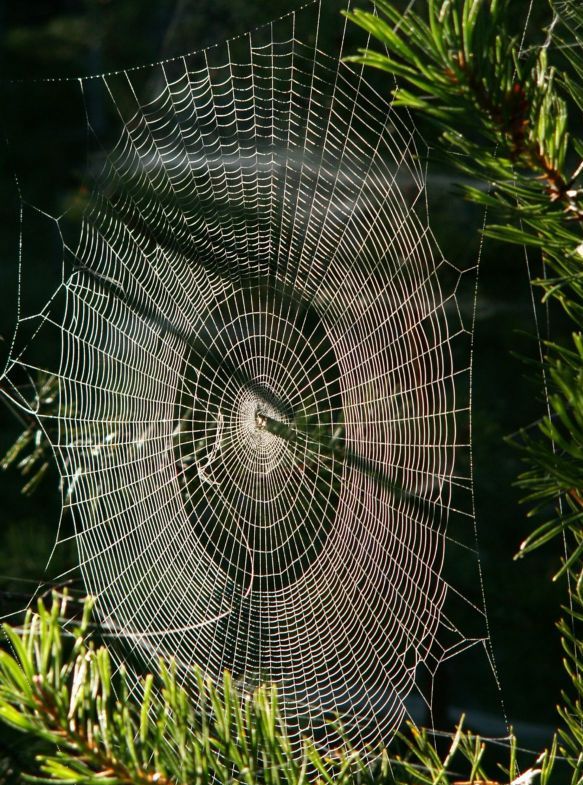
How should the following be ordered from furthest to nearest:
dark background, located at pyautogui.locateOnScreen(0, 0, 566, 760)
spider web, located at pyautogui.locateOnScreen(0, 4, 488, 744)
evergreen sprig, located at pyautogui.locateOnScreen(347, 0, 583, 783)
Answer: dark background, located at pyautogui.locateOnScreen(0, 0, 566, 760) → spider web, located at pyautogui.locateOnScreen(0, 4, 488, 744) → evergreen sprig, located at pyautogui.locateOnScreen(347, 0, 583, 783)

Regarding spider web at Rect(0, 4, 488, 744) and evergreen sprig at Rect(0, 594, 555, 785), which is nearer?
evergreen sprig at Rect(0, 594, 555, 785)

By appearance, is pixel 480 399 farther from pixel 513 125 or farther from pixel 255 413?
pixel 513 125

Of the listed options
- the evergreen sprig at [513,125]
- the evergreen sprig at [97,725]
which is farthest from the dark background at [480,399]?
the evergreen sprig at [97,725]

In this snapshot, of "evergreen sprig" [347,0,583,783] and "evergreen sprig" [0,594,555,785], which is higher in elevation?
"evergreen sprig" [347,0,583,783]

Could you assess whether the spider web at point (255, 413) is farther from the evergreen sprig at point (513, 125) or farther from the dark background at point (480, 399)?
the evergreen sprig at point (513, 125)

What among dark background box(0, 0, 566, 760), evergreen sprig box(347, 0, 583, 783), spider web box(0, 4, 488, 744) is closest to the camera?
evergreen sprig box(347, 0, 583, 783)

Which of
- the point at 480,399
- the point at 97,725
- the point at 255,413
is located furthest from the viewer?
the point at 480,399

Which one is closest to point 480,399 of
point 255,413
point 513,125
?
point 255,413

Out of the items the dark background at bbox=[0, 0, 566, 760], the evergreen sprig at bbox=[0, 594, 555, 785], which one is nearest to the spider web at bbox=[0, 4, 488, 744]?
the dark background at bbox=[0, 0, 566, 760]

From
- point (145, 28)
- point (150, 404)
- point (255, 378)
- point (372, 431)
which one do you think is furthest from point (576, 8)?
point (145, 28)

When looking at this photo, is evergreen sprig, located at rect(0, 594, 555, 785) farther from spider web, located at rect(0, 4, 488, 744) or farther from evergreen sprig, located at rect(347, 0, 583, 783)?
spider web, located at rect(0, 4, 488, 744)
